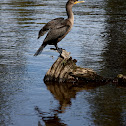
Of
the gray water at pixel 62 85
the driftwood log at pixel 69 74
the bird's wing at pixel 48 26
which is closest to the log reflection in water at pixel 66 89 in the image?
the gray water at pixel 62 85

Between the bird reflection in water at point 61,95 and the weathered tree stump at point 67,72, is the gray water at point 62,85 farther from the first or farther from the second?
the weathered tree stump at point 67,72

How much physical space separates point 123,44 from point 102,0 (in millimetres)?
22572

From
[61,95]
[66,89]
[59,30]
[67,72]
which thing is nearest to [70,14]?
[59,30]

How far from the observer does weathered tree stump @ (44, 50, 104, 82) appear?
43.9 feet

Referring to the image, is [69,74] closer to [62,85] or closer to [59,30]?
[62,85]

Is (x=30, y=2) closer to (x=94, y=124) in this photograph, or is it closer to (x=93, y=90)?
(x=93, y=90)

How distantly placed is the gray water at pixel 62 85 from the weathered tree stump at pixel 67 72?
43cm

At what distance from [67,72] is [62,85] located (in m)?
0.54

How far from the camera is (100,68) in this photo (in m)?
15.1

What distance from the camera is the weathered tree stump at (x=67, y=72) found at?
13.4m

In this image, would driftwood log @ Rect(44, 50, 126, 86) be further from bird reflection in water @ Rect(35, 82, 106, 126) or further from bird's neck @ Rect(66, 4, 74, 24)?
bird's neck @ Rect(66, 4, 74, 24)

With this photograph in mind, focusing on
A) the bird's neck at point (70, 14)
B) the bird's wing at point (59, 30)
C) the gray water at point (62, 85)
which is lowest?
the gray water at point (62, 85)

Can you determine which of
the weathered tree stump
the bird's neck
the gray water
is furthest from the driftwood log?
the bird's neck

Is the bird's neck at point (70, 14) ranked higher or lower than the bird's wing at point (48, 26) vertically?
higher
